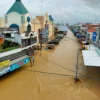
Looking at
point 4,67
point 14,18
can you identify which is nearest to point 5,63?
point 4,67

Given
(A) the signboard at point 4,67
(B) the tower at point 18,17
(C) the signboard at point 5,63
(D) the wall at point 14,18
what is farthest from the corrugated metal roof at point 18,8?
(A) the signboard at point 4,67

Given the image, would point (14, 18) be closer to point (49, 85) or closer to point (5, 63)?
point (5, 63)

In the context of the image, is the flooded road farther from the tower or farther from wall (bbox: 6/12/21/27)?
wall (bbox: 6/12/21/27)

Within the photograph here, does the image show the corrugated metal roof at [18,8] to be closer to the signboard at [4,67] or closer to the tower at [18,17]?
the tower at [18,17]

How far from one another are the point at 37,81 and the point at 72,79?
3109 millimetres

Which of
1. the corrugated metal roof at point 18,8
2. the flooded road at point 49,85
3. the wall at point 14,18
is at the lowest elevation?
the flooded road at point 49,85

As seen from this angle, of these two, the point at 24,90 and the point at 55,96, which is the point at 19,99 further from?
the point at 55,96

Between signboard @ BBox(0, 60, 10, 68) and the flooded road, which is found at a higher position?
signboard @ BBox(0, 60, 10, 68)

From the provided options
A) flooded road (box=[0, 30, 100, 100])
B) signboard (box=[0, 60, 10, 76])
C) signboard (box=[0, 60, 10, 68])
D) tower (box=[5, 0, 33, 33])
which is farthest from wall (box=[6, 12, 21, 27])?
signboard (box=[0, 60, 10, 76])

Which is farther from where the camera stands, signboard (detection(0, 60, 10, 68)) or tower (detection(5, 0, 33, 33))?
tower (detection(5, 0, 33, 33))

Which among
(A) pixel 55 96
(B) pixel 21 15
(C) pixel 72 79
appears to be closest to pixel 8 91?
(A) pixel 55 96

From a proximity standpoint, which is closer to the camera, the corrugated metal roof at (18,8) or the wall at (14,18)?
the corrugated metal roof at (18,8)

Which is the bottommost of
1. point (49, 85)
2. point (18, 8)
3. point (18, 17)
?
point (49, 85)

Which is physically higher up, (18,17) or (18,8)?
(18,8)
